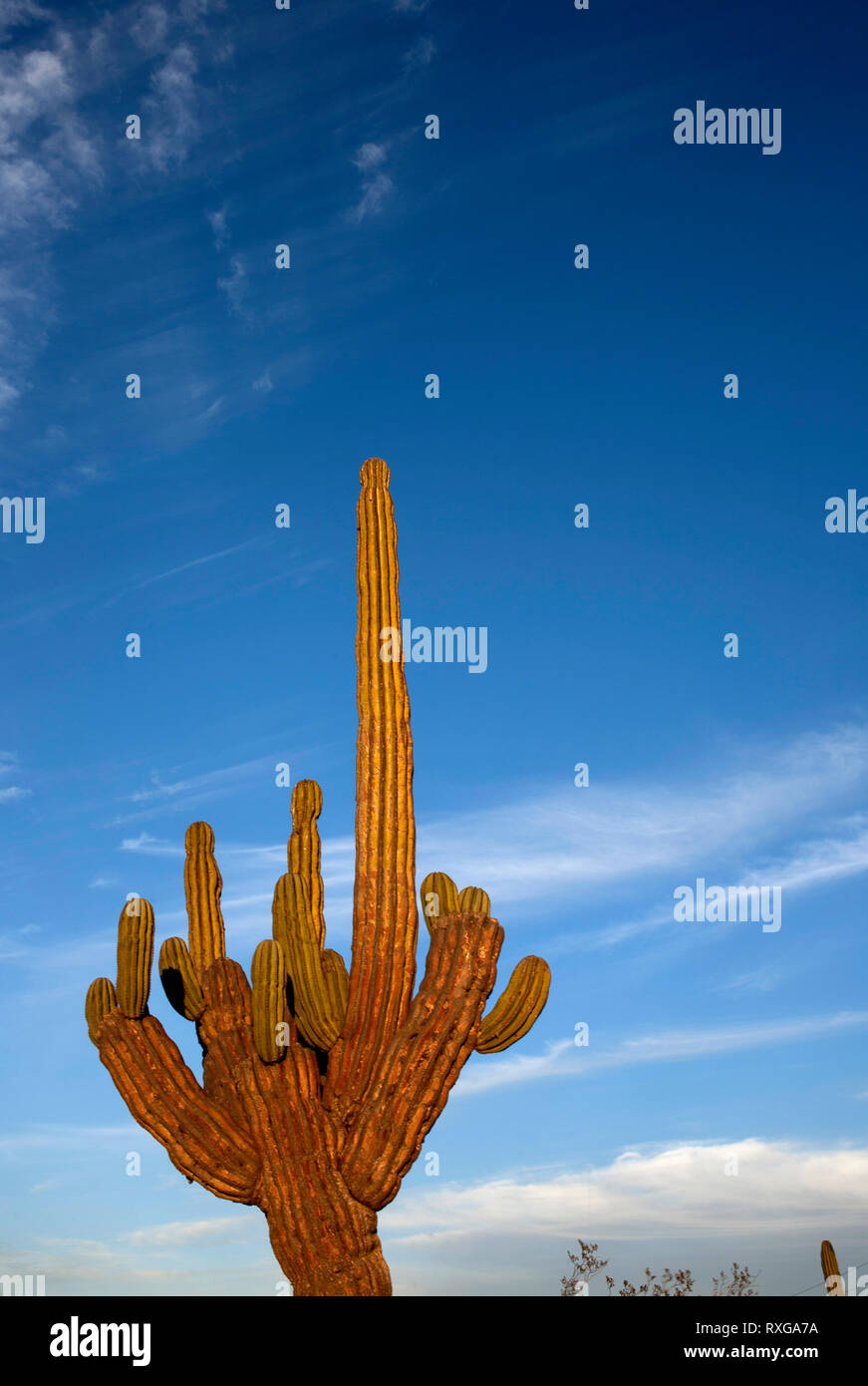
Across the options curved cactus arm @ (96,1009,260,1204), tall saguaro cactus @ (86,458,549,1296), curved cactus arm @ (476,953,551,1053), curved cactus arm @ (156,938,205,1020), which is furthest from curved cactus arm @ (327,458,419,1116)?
curved cactus arm @ (156,938,205,1020)

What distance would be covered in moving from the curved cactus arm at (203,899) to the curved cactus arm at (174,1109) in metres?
0.79

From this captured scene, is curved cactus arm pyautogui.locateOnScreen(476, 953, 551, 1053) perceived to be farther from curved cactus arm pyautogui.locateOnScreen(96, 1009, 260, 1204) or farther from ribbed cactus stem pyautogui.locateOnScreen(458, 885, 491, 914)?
curved cactus arm pyautogui.locateOnScreen(96, 1009, 260, 1204)

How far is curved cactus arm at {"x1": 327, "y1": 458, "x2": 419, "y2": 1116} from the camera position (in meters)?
8.80

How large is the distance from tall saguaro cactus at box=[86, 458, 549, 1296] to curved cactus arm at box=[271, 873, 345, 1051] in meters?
0.01

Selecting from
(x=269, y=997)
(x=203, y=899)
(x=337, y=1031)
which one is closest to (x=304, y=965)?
(x=269, y=997)

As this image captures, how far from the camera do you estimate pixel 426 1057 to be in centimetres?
844

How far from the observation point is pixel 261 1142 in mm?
8766

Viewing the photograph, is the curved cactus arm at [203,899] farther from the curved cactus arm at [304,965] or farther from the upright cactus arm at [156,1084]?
the curved cactus arm at [304,965]

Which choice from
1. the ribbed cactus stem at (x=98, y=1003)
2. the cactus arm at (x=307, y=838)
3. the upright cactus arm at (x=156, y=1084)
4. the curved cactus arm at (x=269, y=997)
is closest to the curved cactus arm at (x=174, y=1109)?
the upright cactus arm at (x=156, y=1084)

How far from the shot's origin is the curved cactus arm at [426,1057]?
27.7ft

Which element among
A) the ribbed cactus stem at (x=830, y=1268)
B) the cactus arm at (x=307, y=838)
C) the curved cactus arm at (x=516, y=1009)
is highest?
the cactus arm at (x=307, y=838)

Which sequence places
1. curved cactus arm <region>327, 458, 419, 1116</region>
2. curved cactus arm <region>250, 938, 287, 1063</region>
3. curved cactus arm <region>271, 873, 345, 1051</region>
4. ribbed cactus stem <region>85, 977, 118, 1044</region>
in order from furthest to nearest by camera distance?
ribbed cactus stem <region>85, 977, 118, 1044</region> → curved cactus arm <region>327, 458, 419, 1116</region> → curved cactus arm <region>271, 873, 345, 1051</region> → curved cactus arm <region>250, 938, 287, 1063</region>

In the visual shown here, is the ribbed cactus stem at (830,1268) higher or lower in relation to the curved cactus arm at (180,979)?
lower
